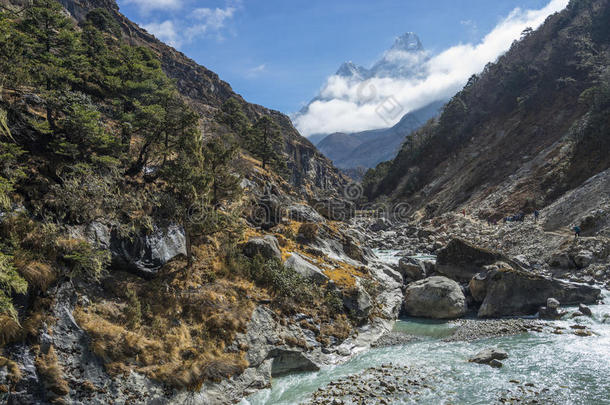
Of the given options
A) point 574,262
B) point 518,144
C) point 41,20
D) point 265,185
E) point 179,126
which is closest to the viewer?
point 179,126

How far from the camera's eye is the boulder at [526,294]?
2108 cm

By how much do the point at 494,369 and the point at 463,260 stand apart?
47.7ft

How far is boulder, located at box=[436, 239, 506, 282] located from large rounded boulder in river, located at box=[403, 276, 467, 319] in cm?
437

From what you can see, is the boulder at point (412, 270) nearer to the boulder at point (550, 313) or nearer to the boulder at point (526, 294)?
the boulder at point (526, 294)

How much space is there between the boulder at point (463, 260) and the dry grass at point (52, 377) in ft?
90.5

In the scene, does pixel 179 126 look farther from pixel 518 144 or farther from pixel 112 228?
pixel 518 144

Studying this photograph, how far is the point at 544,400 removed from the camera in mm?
12141

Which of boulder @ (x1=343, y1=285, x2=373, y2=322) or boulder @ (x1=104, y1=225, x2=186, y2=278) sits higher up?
boulder @ (x1=104, y1=225, x2=186, y2=278)

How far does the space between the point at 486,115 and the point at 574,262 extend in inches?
3123

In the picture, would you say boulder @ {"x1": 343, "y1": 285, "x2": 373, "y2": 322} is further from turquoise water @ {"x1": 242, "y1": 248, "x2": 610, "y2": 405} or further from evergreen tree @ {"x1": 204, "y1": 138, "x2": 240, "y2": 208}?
evergreen tree @ {"x1": 204, "y1": 138, "x2": 240, "y2": 208}

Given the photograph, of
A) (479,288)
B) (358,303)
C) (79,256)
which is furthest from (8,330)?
(479,288)

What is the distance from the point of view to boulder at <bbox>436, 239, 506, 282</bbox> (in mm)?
27250

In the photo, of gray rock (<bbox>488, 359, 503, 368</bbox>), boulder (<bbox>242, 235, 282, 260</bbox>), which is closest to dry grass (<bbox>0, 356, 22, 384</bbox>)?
boulder (<bbox>242, 235, 282, 260</bbox>)

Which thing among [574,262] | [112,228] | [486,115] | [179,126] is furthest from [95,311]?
[486,115]
